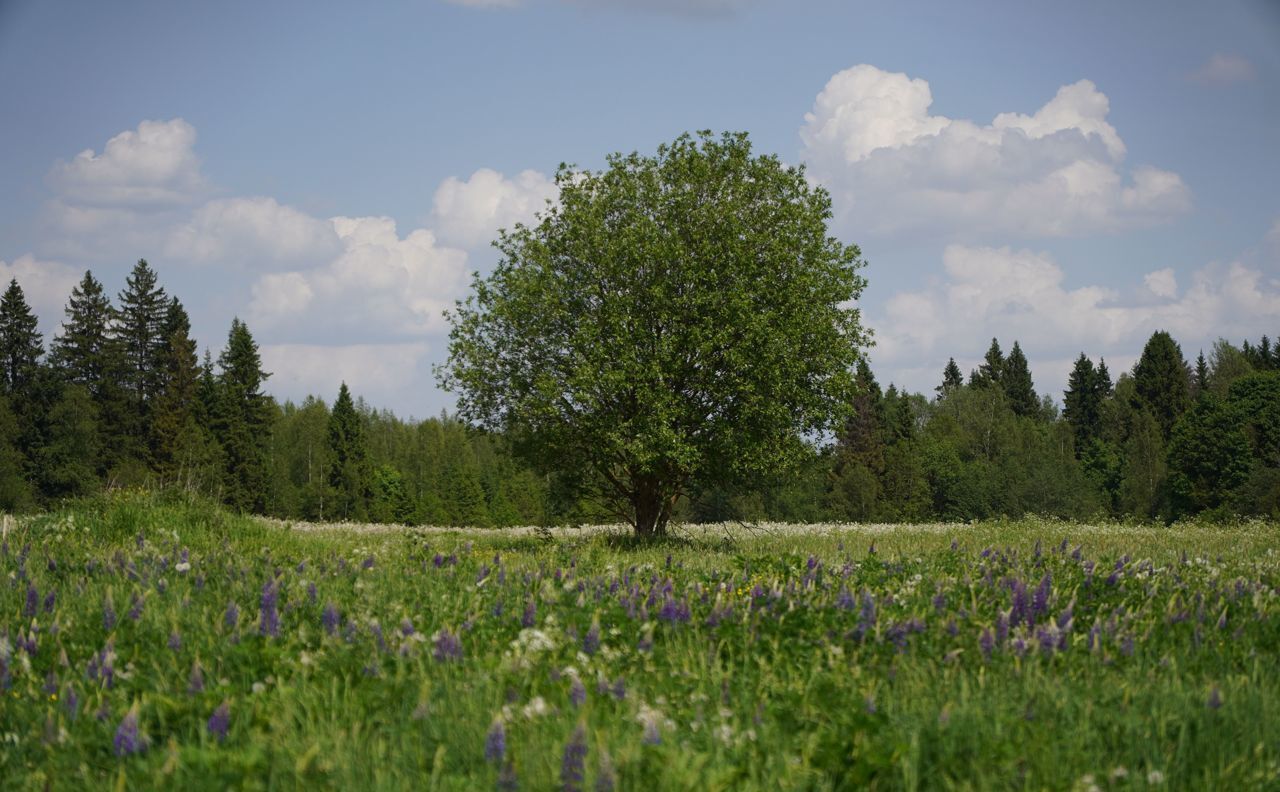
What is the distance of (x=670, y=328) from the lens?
21.4 metres

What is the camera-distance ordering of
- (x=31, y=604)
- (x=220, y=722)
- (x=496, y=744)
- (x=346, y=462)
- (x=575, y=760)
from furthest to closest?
(x=346, y=462) → (x=31, y=604) → (x=220, y=722) → (x=496, y=744) → (x=575, y=760)

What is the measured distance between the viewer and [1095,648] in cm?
612

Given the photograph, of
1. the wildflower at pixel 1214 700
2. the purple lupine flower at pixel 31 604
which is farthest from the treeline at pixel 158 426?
the wildflower at pixel 1214 700

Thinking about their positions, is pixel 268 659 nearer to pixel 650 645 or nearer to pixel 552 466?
pixel 650 645

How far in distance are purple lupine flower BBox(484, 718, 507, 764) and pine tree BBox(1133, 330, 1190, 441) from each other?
9380 cm

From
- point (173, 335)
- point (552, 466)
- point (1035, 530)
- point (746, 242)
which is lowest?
point (1035, 530)

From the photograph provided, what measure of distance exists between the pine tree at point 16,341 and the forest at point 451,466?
10cm

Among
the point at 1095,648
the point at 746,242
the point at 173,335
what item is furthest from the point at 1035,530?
the point at 173,335

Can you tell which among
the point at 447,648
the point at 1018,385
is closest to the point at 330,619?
the point at 447,648

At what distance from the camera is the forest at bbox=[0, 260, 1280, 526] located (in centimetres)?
5978

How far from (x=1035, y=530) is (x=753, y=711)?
85.4ft

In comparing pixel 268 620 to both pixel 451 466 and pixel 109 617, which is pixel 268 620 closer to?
pixel 109 617

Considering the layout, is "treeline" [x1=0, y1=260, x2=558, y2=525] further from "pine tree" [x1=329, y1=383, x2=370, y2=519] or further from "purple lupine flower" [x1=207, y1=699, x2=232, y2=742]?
"purple lupine flower" [x1=207, y1=699, x2=232, y2=742]

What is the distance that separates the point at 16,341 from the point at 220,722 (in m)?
72.6
